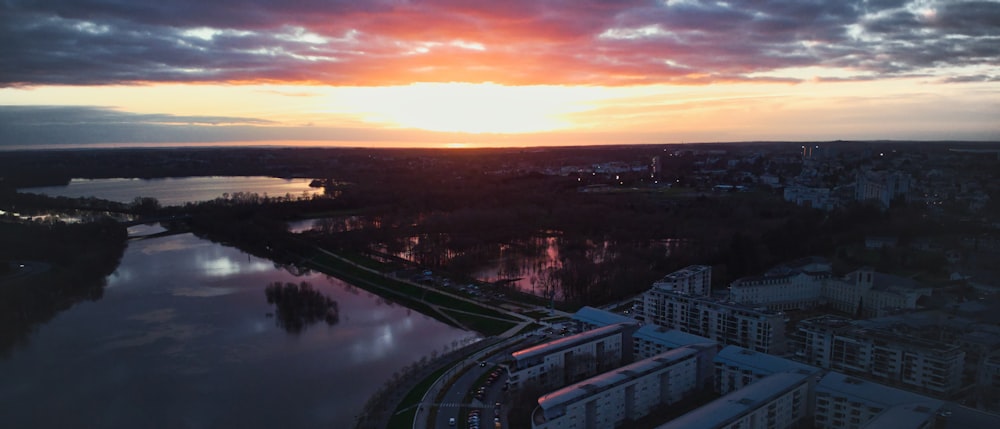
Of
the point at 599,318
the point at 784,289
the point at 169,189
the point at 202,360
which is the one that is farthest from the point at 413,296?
the point at 169,189

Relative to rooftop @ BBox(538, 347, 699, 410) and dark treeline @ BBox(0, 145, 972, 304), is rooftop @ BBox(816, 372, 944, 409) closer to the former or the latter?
rooftop @ BBox(538, 347, 699, 410)

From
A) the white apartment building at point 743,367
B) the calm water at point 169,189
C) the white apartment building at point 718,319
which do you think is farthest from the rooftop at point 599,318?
the calm water at point 169,189

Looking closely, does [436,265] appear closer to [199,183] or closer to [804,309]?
[804,309]

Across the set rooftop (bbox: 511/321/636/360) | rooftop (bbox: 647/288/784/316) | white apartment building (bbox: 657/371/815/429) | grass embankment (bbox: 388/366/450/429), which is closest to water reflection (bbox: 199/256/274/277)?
grass embankment (bbox: 388/366/450/429)

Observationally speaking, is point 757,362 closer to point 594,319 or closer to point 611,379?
point 611,379

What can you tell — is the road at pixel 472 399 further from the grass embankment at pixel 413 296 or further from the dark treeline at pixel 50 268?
the dark treeline at pixel 50 268

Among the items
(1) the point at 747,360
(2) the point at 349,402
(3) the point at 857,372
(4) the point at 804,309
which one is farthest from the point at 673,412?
(4) the point at 804,309
